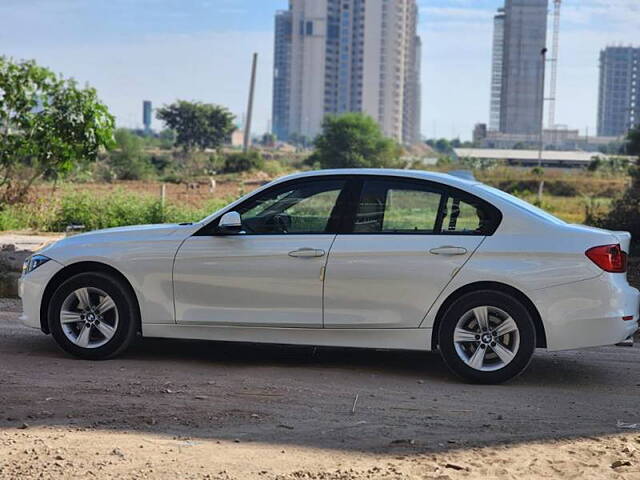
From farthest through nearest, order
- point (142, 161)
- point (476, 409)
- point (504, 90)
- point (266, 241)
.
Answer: point (504, 90) → point (142, 161) → point (266, 241) → point (476, 409)

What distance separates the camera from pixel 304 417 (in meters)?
6.89

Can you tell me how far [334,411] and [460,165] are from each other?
75152 millimetres

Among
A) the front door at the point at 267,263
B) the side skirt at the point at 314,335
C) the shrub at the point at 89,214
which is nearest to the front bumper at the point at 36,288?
Answer: the side skirt at the point at 314,335

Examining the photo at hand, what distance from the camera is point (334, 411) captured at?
23.2ft

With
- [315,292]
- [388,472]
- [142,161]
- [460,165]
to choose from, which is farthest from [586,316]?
[460,165]

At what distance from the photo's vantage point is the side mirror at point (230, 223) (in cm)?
831

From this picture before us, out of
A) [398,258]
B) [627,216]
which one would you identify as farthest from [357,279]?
[627,216]

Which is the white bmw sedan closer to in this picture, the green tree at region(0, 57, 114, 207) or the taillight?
the taillight

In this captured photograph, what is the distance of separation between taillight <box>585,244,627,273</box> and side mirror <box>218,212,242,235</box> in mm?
2699

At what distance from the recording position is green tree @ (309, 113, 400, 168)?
78188mm

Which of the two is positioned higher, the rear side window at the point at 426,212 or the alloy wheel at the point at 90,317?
the rear side window at the point at 426,212

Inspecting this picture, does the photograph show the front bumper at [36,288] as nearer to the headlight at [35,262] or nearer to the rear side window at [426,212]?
the headlight at [35,262]

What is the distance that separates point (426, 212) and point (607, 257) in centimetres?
148

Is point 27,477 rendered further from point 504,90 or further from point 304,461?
point 504,90
